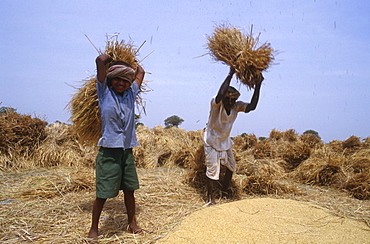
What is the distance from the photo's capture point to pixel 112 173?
2.62 m

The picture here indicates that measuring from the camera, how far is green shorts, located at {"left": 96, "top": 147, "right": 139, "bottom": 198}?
8.46ft

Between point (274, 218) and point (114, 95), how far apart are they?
2.00m

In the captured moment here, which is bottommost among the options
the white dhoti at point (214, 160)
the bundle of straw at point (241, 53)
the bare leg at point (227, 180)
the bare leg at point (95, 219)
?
the bare leg at point (95, 219)

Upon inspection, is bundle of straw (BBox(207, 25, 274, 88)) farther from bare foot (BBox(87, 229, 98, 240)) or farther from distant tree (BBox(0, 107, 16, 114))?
distant tree (BBox(0, 107, 16, 114))

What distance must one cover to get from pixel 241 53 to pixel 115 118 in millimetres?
1708

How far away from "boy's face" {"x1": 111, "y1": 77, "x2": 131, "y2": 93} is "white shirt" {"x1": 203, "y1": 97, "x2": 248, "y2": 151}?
1.38 metres

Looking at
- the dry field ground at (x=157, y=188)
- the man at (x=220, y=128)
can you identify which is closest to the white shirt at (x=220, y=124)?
the man at (x=220, y=128)

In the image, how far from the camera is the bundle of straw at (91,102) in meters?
3.28

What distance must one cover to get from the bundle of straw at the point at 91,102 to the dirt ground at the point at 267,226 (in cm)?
153

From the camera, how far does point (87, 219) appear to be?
3027 millimetres

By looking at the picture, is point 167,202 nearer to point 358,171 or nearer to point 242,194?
point 242,194

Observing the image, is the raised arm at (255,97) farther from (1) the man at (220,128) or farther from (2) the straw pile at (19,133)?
(2) the straw pile at (19,133)

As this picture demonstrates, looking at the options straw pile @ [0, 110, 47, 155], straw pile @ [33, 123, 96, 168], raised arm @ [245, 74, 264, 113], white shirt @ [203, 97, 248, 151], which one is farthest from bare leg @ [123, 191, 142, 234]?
straw pile @ [0, 110, 47, 155]

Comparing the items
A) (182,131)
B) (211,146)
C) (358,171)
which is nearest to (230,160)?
(211,146)
